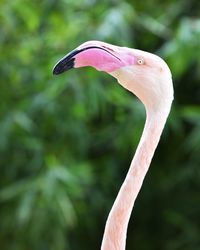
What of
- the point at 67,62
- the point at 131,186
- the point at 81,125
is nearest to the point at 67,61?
the point at 67,62

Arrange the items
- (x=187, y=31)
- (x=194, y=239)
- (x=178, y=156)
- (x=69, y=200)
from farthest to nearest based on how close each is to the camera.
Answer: (x=178, y=156)
(x=194, y=239)
(x=69, y=200)
(x=187, y=31)

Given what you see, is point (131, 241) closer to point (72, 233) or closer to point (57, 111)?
point (72, 233)

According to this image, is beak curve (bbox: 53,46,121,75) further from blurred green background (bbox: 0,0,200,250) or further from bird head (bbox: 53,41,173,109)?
blurred green background (bbox: 0,0,200,250)

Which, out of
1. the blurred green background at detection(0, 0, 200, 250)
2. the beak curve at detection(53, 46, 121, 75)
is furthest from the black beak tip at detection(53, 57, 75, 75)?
the blurred green background at detection(0, 0, 200, 250)

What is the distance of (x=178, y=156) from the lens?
7.71 ft

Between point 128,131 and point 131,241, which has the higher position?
point 128,131

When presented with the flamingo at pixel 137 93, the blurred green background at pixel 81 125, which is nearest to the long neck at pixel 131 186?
the flamingo at pixel 137 93

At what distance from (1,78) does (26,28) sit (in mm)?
179

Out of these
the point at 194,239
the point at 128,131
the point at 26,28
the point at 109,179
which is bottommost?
the point at 194,239

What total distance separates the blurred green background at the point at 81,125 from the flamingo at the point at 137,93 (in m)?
1.24

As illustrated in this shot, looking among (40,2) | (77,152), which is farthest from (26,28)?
(77,152)

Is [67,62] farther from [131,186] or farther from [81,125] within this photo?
[81,125]

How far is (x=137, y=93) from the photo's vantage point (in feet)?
2.27

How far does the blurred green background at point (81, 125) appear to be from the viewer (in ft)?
6.56
